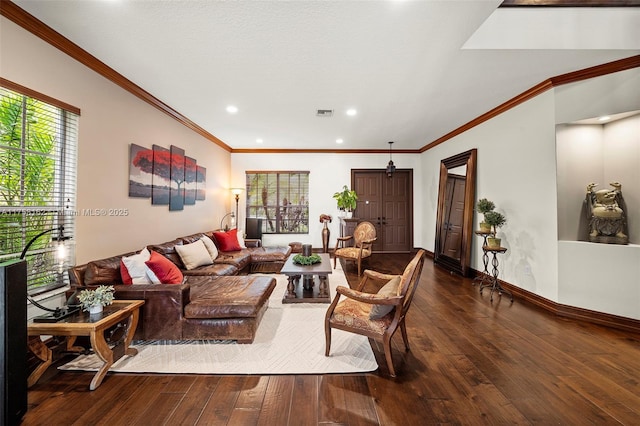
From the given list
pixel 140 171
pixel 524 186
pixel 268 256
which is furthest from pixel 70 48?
pixel 524 186

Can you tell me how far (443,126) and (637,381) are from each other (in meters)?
4.41

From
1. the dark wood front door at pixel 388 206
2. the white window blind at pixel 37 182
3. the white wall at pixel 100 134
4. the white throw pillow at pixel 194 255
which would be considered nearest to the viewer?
the white window blind at pixel 37 182

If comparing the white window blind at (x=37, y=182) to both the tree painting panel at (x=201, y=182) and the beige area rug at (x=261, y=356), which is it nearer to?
the beige area rug at (x=261, y=356)

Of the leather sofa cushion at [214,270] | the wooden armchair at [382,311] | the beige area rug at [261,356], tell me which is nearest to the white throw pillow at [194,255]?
the leather sofa cushion at [214,270]

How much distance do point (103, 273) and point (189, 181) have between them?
2.62 m

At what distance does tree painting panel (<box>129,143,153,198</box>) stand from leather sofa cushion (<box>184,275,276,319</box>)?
4.81ft

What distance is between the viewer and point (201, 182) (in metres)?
5.38

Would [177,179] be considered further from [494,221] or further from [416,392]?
[494,221]

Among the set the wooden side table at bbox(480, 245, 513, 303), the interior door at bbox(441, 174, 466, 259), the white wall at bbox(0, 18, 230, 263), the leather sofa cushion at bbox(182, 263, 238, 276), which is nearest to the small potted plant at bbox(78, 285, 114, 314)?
the white wall at bbox(0, 18, 230, 263)

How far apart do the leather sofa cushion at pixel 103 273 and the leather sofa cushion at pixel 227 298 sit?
743 mm

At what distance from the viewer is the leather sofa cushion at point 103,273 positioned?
8.05ft

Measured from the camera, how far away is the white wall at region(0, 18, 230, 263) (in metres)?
2.22

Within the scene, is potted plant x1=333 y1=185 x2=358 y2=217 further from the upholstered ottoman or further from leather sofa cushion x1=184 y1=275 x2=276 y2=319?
leather sofa cushion x1=184 y1=275 x2=276 y2=319

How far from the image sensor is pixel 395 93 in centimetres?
361
